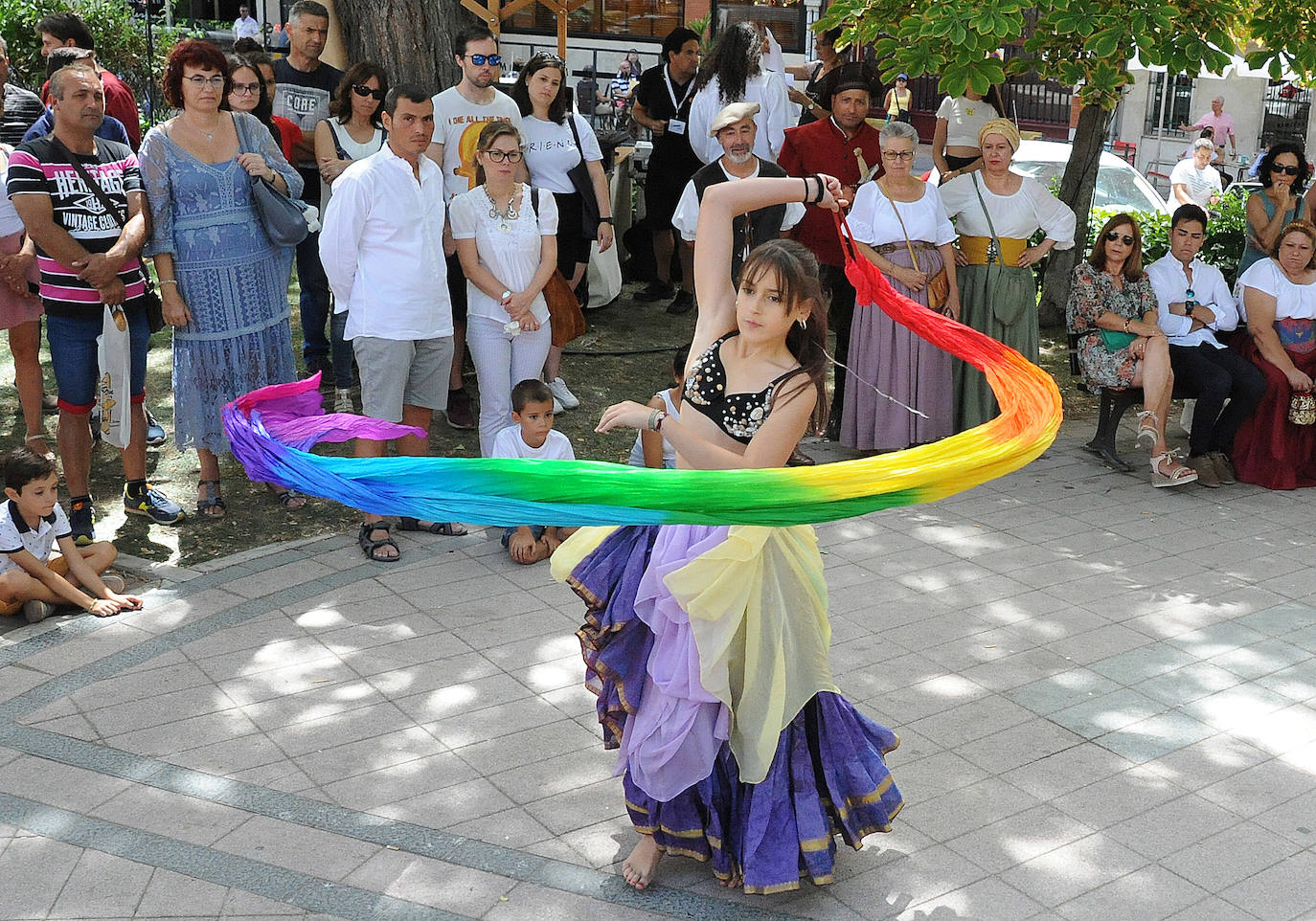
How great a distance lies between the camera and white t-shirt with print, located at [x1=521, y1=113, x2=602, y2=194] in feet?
25.6

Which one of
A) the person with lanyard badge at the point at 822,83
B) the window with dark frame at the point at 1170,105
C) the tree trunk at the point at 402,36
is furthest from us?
the window with dark frame at the point at 1170,105

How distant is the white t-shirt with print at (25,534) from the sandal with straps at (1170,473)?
5.39 m

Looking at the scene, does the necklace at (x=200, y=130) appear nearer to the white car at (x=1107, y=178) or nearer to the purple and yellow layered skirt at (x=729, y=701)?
the purple and yellow layered skirt at (x=729, y=701)

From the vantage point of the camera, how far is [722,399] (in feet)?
12.0

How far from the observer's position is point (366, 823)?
3.96 m

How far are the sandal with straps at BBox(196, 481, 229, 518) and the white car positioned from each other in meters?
8.53

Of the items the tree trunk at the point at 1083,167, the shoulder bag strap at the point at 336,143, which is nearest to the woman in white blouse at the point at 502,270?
the shoulder bag strap at the point at 336,143

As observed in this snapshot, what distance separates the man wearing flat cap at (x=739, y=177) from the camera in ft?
23.7

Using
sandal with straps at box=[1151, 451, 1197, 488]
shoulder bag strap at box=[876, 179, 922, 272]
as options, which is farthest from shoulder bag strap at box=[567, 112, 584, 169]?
sandal with straps at box=[1151, 451, 1197, 488]

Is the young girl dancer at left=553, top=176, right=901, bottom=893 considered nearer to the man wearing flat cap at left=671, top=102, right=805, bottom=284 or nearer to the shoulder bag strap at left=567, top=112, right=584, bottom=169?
the man wearing flat cap at left=671, top=102, right=805, bottom=284

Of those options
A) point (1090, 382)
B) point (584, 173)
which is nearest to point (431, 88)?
point (584, 173)

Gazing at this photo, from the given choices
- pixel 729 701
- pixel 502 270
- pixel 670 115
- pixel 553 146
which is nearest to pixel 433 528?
pixel 502 270

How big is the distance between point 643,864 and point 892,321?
4461 millimetres

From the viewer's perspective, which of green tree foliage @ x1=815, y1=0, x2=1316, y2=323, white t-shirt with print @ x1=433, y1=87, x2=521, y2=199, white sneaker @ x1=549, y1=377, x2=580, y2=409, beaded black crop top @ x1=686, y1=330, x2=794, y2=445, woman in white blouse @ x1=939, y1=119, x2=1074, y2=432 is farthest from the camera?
white sneaker @ x1=549, y1=377, x2=580, y2=409
